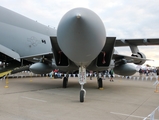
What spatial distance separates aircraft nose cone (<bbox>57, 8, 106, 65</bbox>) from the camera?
429cm

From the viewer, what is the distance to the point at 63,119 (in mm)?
3623

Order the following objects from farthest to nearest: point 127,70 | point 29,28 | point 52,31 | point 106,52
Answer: point 52,31
point 29,28
point 127,70
point 106,52

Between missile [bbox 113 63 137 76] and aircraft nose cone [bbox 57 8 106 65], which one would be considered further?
missile [bbox 113 63 137 76]

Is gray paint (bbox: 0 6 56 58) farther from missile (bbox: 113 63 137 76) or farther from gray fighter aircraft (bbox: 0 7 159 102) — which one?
→ missile (bbox: 113 63 137 76)

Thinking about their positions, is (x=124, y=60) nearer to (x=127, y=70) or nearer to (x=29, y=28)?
(x=127, y=70)

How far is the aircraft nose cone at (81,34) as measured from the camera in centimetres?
429

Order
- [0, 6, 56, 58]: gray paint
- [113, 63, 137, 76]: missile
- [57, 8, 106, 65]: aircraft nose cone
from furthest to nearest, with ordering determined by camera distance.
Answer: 1. [0, 6, 56, 58]: gray paint
2. [113, 63, 137, 76]: missile
3. [57, 8, 106, 65]: aircraft nose cone

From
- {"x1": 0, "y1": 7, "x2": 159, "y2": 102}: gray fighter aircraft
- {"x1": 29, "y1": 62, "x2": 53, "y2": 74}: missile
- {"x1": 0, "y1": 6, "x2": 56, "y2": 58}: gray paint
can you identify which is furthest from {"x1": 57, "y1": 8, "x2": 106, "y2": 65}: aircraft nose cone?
{"x1": 0, "y1": 6, "x2": 56, "y2": 58}: gray paint

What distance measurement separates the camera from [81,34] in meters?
4.48

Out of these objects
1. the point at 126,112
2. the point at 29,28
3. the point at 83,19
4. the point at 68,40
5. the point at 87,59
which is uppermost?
the point at 29,28

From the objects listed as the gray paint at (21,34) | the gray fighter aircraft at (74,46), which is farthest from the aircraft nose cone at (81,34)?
the gray paint at (21,34)

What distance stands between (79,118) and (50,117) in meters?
0.68

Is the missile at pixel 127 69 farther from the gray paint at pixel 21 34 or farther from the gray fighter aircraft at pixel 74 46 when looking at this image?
the gray paint at pixel 21 34

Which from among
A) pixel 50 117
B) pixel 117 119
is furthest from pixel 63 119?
pixel 117 119
